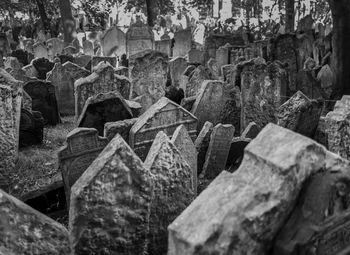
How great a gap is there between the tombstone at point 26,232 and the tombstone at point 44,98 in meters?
5.94

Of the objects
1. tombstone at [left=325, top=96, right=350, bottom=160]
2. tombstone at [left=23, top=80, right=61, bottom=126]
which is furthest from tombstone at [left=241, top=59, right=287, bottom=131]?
tombstone at [left=23, top=80, right=61, bottom=126]

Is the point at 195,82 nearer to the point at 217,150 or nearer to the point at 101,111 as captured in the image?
the point at 101,111

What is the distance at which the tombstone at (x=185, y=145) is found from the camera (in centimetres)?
475

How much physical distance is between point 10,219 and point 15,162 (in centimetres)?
389

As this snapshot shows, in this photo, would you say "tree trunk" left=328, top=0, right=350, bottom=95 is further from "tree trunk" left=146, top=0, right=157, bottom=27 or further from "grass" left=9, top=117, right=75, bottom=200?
"tree trunk" left=146, top=0, right=157, bottom=27

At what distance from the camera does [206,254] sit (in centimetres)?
205

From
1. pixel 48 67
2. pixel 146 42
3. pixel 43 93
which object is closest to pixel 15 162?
pixel 43 93

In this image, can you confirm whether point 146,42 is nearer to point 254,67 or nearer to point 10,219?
point 254,67

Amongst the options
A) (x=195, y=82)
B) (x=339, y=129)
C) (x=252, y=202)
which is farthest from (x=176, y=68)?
(x=252, y=202)

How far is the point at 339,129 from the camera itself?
4699mm

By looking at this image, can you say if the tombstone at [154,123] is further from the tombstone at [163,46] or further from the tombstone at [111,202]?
the tombstone at [163,46]

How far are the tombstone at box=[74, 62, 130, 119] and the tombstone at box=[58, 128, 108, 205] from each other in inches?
101

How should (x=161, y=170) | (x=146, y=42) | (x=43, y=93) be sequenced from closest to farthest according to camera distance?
1. (x=161, y=170)
2. (x=43, y=93)
3. (x=146, y=42)

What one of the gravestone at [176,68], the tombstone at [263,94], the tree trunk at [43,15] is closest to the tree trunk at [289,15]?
the gravestone at [176,68]
